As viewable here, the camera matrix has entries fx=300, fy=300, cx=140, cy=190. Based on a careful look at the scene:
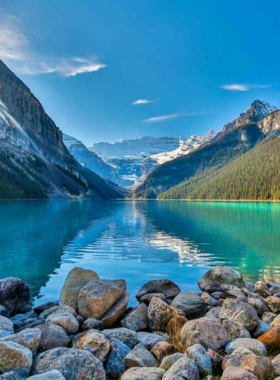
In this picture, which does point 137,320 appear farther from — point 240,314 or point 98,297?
point 240,314

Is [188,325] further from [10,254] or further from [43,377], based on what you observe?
[10,254]

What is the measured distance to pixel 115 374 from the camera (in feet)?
23.5

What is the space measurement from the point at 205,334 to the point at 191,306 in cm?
314

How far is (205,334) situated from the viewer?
27.5 ft

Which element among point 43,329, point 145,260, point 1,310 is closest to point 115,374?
point 43,329

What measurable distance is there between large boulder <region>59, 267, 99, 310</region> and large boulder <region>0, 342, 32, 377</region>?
17.0 feet

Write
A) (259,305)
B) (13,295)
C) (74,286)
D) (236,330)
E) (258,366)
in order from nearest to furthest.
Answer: (258,366) < (236,330) < (259,305) < (13,295) < (74,286)

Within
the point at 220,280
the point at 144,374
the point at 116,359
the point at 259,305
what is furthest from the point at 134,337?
the point at 220,280

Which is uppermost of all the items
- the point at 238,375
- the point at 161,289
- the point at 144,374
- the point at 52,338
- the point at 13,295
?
the point at 238,375

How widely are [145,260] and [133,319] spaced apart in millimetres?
12981

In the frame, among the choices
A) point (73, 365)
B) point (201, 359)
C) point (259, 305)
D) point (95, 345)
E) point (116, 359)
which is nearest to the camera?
point (73, 365)

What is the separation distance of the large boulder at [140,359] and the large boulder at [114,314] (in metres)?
2.93

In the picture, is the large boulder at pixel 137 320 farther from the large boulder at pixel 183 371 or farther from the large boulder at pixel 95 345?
the large boulder at pixel 183 371

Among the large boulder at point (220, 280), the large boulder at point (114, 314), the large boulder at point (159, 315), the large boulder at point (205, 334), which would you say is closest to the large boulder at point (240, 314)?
the large boulder at point (205, 334)
